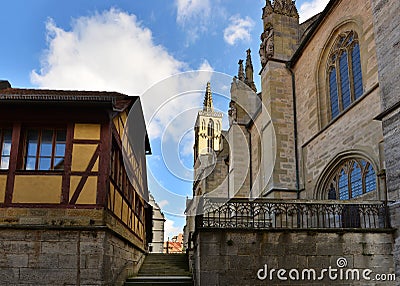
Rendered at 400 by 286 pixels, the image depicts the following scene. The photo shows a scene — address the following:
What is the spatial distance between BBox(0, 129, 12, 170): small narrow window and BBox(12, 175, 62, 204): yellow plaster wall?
0.43 meters

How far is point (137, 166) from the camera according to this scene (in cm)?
1379

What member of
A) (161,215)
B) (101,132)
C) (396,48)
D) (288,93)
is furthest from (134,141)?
(161,215)

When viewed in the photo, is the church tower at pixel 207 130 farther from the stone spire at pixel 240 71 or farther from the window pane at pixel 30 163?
the window pane at pixel 30 163

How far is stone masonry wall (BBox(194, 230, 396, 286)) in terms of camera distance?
26.5 ft

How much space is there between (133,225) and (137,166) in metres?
2.07

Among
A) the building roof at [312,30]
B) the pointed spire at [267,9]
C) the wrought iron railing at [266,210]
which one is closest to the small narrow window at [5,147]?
the wrought iron railing at [266,210]

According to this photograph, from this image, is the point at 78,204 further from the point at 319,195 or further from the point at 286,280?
the point at 319,195

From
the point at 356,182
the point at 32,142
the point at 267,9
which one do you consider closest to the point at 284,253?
the point at 356,182

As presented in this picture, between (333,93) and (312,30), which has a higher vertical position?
(312,30)

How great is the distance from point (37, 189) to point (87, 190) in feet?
3.34

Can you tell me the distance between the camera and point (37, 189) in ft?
26.8

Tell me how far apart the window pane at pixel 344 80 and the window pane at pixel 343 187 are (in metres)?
2.20

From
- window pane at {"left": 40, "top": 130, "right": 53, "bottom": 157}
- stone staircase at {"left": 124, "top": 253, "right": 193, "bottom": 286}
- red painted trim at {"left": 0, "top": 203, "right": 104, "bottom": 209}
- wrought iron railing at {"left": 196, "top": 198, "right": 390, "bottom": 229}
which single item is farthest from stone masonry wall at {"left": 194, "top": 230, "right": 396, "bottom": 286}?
window pane at {"left": 40, "top": 130, "right": 53, "bottom": 157}

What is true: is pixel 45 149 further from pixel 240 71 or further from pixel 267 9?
pixel 240 71
